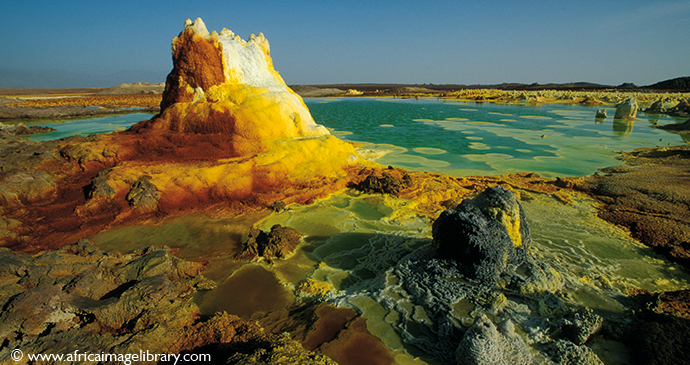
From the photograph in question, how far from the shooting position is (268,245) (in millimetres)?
5508

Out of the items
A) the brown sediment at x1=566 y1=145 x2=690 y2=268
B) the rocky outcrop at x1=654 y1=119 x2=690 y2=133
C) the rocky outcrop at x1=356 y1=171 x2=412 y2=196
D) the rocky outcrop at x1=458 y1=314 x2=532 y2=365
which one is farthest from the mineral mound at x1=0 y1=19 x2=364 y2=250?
the rocky outcrop at x1=654 y1=119 x2=690 y2=133

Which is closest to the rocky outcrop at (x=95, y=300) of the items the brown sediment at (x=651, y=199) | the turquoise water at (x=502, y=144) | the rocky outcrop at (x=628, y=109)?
the brown sediment at (x=651, y=199)

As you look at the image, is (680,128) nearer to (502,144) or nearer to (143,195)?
(502,144)

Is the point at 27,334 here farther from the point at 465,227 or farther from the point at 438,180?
the point at 438,180

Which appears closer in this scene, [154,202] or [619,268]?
[619,268]

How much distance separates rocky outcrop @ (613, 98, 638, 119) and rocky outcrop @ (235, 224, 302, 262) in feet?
100

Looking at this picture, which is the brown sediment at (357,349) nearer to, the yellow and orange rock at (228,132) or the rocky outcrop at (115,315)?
the rocky outcrop at (115,315)

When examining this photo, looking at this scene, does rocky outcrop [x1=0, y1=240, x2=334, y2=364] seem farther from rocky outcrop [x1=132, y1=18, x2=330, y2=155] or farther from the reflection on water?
rocky outcrop [x1=132, y1=18, x2=330, y2=155]

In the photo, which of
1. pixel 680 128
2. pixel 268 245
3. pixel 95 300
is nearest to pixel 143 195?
pixel 268 245

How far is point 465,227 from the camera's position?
4.37 metres

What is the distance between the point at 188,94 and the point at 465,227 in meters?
8.96

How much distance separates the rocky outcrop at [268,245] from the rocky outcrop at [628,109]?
30.6 m

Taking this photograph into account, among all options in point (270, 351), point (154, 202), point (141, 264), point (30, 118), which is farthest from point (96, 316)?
point (30, 118)

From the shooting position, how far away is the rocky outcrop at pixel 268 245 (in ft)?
18.0
